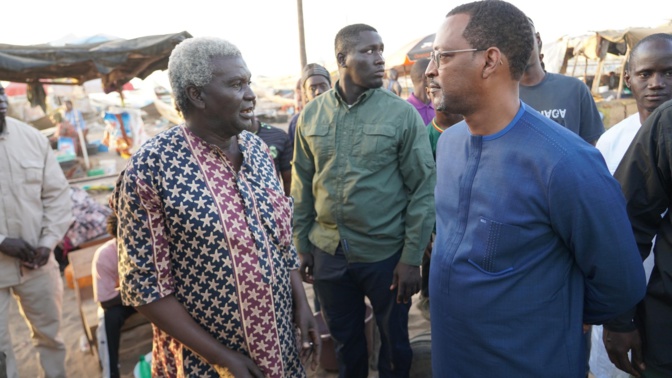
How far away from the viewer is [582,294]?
5.19ft

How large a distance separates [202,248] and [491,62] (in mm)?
1203

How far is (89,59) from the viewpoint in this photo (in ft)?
20.6

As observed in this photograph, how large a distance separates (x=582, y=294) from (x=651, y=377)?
0.59 meters

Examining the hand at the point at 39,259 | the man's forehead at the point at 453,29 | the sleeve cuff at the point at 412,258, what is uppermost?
the man's forehead at the point at 453,29

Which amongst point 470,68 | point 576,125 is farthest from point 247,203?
point 576,125

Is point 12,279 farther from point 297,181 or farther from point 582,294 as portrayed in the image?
point 582,294

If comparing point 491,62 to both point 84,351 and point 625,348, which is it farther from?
point 84,351

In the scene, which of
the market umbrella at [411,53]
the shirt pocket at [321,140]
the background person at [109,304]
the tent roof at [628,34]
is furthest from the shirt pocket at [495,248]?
the market umbrella at [411,53]

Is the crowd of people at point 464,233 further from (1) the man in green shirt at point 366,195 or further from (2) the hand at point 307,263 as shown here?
(2) the hand at point 307,263

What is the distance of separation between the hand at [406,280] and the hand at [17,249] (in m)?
2.62

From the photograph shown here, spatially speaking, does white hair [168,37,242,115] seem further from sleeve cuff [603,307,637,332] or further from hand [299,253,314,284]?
sleeve cuff [603,307,637,332]

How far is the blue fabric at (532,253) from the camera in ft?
4.58

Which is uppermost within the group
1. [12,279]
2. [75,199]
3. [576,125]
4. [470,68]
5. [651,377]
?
[470,68]

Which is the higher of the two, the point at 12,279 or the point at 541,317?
the point at 541,317
